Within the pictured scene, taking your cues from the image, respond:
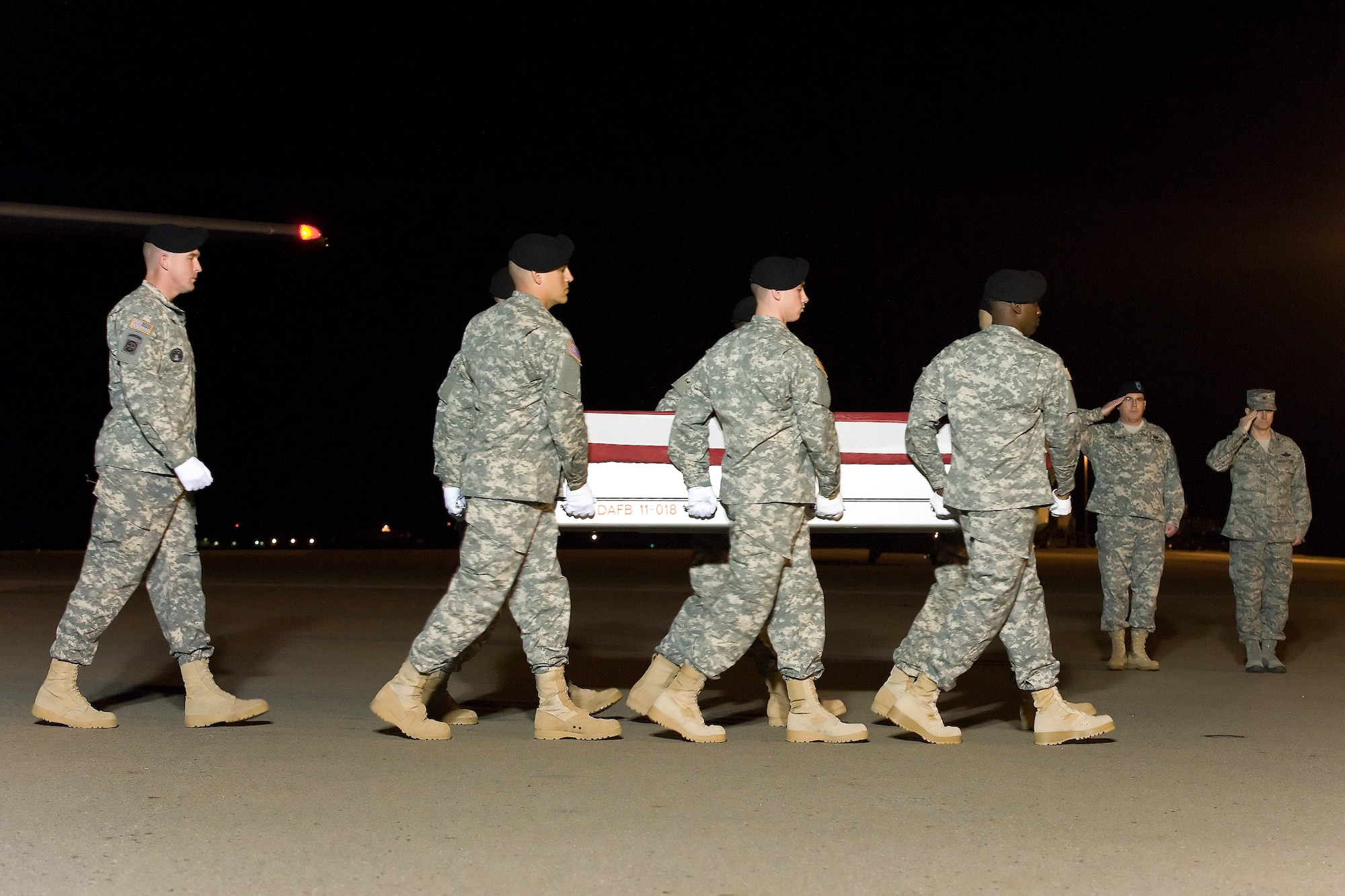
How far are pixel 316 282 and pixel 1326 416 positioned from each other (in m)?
41.9

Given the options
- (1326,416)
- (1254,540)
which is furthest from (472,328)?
(1326,416)

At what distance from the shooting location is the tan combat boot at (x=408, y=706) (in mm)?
5328

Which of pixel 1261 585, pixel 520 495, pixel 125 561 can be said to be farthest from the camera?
pixel 1261 585

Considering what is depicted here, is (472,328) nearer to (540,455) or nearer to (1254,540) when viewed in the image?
Result: (540,455)

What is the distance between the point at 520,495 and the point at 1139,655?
5.10 metres

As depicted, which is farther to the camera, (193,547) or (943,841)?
(193,547)

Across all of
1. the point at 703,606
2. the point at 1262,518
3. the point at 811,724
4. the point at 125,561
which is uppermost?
the point at 125,561

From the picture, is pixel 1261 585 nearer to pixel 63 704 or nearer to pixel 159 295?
pixel 159 295

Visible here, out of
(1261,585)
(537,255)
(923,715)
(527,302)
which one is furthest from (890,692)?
(1261,585)

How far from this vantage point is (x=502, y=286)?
6.29m

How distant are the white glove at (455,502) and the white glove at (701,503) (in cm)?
92

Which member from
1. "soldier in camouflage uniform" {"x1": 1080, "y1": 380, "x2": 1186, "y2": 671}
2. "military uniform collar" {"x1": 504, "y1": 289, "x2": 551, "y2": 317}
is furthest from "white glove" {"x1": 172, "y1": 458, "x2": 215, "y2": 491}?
"soldier in camouflage uniform" {"x1": 1080, "y1": 380, "x2": 1186, "y2": 671}

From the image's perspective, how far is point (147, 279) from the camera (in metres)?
5.79

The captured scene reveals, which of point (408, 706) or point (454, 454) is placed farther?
point (454, 454)
